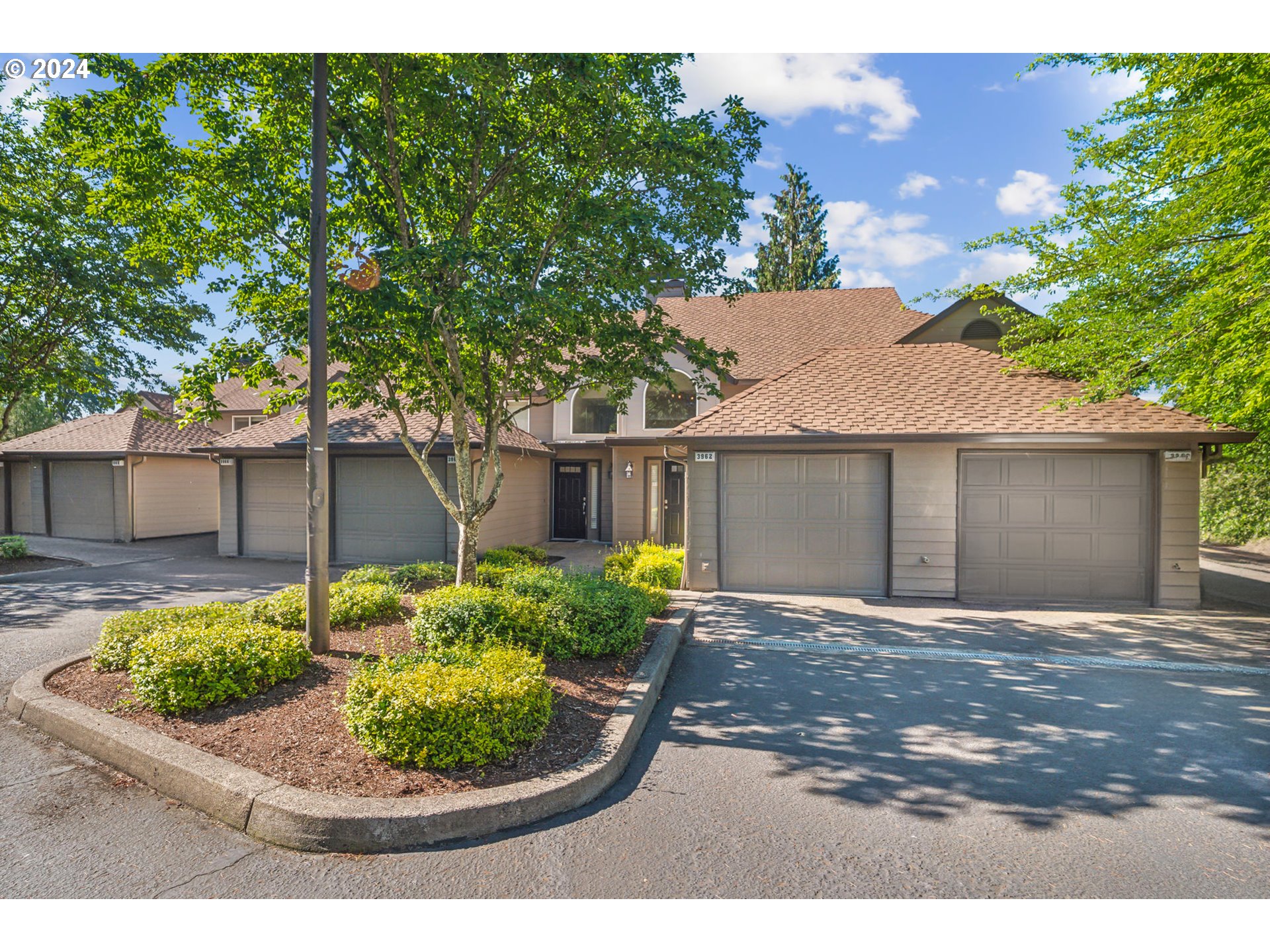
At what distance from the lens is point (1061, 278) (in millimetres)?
10109

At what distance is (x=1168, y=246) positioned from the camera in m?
8.77

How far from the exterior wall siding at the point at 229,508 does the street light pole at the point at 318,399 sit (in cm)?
1099

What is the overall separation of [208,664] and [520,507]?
35.3 ft

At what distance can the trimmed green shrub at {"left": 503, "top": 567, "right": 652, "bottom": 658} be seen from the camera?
6004 millimetres

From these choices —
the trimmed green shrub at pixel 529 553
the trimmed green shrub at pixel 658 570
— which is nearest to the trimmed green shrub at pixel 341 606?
the trimmed green shrub at pixel 658 570

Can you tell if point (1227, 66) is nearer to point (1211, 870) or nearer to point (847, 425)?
point (847, 425)

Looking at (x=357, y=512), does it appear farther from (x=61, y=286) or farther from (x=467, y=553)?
(x=61, y=286)

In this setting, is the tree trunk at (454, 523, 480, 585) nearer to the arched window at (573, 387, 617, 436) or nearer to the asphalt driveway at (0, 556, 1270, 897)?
the asphalt driveway at (0, 556, 1270, 897)

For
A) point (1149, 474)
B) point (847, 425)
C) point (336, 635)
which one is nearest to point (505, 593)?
point (336, 635)

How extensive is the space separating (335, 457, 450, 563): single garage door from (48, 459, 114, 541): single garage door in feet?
30.6

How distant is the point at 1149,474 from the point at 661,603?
7747mm

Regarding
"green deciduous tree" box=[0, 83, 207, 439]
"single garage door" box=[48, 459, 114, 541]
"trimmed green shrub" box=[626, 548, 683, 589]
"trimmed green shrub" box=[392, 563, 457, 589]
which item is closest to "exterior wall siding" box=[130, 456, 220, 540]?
"single garage door" box=[48, 459, 114, 541]

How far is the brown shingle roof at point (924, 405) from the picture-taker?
945cm

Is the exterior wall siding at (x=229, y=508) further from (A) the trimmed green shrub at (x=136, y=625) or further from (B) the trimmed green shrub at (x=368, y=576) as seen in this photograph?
(A) the trimmed green shrub at (x=136, y=625)
